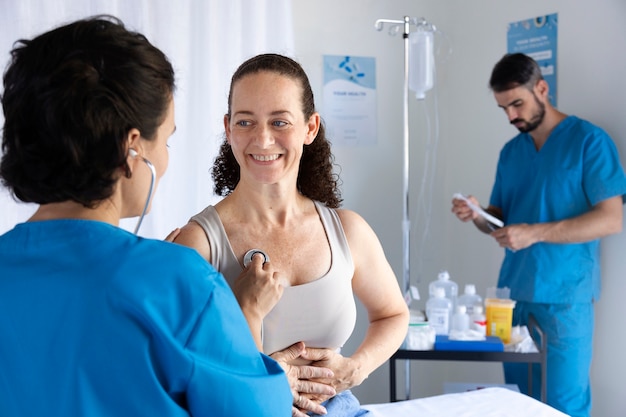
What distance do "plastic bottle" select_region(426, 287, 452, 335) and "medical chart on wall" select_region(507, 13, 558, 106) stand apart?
3.13 ft

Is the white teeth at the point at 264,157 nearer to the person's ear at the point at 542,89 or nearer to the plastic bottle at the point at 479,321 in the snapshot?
the plastic bottle at the point at 479,321

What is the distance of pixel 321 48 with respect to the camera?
3055mm

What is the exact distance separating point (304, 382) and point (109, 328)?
64cm

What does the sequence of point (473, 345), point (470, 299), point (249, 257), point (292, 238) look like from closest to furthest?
point (249, 257)
point (292, 238)
point (473, 345)
point (470, 299)

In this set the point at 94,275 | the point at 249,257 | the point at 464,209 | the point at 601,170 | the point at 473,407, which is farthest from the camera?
the point at 464,209

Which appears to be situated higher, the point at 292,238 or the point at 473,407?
the point at 292,238

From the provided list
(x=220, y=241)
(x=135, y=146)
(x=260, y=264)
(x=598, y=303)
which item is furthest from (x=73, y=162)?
(x=598, y=303)

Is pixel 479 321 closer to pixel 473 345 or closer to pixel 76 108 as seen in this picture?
pixel 473 345

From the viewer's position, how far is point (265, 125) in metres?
1.33

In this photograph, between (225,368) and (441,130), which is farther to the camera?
(441,130)

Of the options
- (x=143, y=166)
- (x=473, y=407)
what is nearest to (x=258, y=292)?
(x=143, y=166)

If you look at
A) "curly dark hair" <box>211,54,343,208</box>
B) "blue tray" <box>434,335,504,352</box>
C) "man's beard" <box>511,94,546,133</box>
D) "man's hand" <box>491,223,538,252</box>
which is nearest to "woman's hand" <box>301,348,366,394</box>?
"curly dark hair" <box>211,54,343,208</box>

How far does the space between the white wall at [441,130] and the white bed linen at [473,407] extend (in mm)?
1245

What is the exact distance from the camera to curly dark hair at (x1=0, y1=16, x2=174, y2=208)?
0.78m
